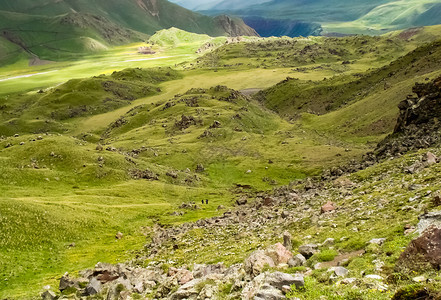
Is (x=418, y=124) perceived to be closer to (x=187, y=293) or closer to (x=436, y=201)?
(x=436, y=201)

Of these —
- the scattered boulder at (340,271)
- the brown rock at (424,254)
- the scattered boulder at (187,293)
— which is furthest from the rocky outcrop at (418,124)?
the scattered boulder at (187,293)

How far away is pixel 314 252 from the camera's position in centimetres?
2502

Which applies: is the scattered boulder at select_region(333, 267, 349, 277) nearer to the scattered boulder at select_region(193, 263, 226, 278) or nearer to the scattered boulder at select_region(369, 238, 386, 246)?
the scattered boulder at select_region(369, 238, 386, 246)

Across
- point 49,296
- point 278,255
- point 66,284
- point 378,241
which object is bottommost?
point 66,284

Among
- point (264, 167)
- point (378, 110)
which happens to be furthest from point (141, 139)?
point (378, 110)

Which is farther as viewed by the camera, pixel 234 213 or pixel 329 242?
pixel 234 213

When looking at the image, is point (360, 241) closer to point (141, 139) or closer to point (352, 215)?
point (352, 215)

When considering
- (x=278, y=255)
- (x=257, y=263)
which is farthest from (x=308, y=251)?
(x=257, y=263)

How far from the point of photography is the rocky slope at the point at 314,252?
56.3 ft

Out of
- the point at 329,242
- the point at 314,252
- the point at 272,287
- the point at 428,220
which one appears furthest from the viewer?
the point at 329,242

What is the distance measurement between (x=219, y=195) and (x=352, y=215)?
63039 mm

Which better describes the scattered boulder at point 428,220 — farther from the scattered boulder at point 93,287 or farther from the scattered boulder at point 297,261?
the scattered boulder at point 93,287

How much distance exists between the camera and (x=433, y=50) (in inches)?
6865

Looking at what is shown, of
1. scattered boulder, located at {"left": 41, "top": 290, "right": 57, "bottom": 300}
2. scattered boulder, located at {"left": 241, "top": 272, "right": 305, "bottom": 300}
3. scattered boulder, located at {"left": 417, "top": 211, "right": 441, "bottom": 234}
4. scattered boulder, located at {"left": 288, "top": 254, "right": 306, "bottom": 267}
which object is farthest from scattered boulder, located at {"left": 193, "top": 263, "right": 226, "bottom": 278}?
scattered boulder, located at {"left": 417, "top": 211, "right": 441, "bottom": 234}
